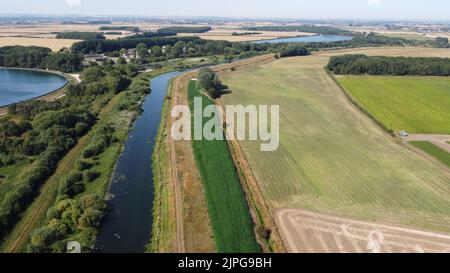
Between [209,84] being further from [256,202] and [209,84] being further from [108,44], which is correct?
[108,44]

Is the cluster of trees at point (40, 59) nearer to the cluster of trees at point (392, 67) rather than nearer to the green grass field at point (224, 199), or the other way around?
the green grass field at point (224, 199)

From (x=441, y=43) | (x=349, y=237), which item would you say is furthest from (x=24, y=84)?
(x=441, y=43)

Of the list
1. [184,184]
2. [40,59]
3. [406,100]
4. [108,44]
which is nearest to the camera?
[184,184]

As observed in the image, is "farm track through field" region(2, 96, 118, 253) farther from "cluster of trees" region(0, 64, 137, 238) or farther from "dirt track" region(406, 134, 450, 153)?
"dirt track" region(406, 134, 450, 153)

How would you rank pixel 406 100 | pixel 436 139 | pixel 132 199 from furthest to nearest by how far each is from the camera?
1. pixel 406 100
2. pixel 436 139
3. pixel 132 199

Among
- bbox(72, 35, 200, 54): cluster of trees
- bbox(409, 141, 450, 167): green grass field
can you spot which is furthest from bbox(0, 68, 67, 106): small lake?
bbox(409, 141, 450, 167): green grass field

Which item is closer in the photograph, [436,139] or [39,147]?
[39,147]
